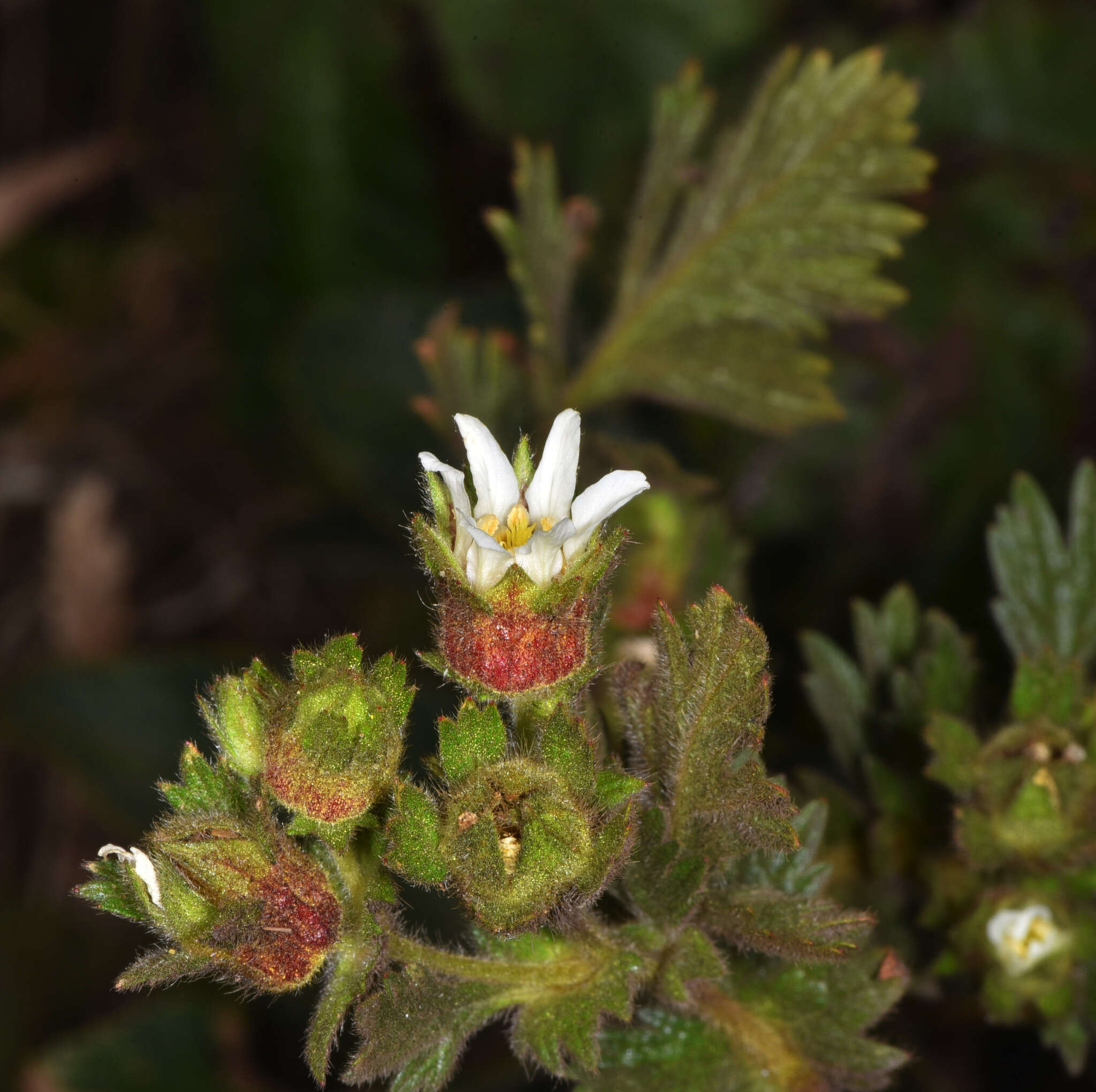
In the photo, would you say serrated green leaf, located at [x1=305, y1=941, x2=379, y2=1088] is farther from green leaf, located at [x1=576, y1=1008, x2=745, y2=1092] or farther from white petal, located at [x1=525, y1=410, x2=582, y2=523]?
white petal, located at [x1=525, y1=410, x2=582, y2=523]

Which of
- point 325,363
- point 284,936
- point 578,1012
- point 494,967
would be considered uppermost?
point 325,363

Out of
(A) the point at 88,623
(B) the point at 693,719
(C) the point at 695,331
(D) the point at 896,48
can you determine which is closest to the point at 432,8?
(D) the point at 896,48

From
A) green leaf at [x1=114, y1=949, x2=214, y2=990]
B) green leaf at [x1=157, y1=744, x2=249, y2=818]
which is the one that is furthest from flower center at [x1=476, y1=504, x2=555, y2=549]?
green leaf at [x1=114, y1=949, x2=214, y2=990]

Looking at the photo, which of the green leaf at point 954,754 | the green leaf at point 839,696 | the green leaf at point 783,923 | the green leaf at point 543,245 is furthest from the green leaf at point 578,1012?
the green leaf at point 543,245

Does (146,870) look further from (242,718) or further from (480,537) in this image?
(480,537)

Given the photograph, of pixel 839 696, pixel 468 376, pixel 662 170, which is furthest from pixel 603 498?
pixel 662 170

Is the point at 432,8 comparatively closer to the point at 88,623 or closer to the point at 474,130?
the point at 474,130
